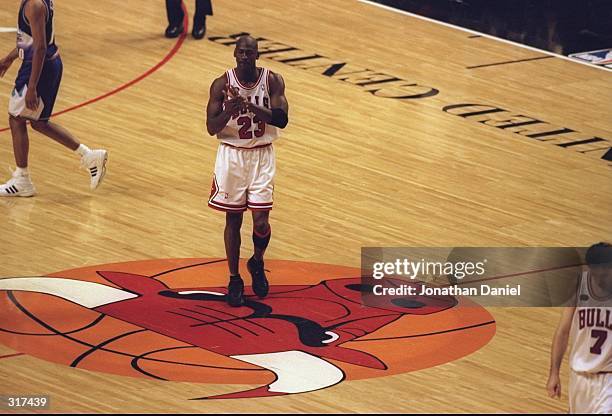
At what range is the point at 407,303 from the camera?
30.5 ft

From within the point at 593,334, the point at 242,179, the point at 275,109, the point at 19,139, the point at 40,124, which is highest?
the point at 275,109

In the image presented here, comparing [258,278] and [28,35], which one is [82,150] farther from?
[258,278]

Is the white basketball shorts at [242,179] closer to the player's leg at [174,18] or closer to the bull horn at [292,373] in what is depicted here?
the bull horn at [292,373]

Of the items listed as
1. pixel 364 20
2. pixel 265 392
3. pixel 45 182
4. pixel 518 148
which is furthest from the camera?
pixel 364 20

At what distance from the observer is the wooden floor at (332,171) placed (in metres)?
8.06

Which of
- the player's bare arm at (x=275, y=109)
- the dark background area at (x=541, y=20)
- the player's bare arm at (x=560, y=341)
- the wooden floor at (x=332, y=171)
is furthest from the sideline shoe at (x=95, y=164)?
the dark background area at (x=541, y=20)

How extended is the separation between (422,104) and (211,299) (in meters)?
5.18

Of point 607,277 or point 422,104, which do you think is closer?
point 607,277

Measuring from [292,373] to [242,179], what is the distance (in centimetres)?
136

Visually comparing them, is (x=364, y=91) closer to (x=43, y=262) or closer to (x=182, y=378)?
(x=43, y=262)

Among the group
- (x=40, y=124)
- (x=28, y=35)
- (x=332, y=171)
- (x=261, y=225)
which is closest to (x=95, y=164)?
(x=40, y=124)

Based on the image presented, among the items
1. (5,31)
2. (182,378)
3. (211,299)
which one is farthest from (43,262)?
(5,31)

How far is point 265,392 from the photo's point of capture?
7.86 m

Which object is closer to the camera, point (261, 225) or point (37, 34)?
point (261, 225)
